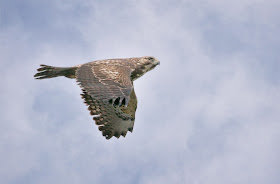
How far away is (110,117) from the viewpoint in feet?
55.7

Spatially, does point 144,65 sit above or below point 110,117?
above

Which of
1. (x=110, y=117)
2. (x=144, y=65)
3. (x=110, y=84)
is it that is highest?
(x=144, y=65)

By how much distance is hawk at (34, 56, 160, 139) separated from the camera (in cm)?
1387

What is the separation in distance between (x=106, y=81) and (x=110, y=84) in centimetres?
25

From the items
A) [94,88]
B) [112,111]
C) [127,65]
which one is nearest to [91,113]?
[112,111]

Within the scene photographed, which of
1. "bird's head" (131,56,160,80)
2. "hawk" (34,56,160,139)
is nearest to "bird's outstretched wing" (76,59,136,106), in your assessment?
"hawk" (34,56,160,139)

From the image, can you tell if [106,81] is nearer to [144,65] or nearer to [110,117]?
[110,117]

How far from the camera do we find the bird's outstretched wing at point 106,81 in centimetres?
1366

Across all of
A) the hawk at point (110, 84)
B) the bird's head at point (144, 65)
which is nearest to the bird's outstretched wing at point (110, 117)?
the hawk at point (110, 84)

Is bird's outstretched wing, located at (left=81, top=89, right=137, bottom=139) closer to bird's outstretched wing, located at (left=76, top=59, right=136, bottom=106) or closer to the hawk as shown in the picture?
the hawk

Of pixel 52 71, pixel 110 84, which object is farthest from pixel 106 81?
pixel 52 71

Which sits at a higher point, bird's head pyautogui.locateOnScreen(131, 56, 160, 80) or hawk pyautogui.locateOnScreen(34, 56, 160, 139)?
bird's head pyautogui.locateOnScreen(131, 56, 160, 80)

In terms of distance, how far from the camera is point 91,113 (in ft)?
54.5

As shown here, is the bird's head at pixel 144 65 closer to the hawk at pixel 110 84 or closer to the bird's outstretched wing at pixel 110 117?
the hawk at pixel 110 84
